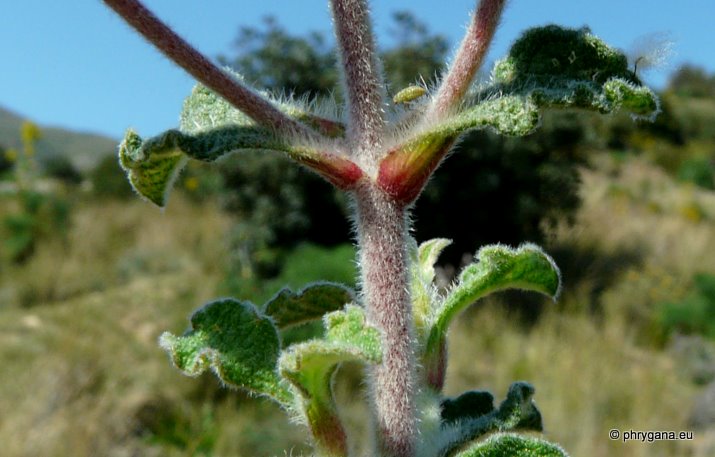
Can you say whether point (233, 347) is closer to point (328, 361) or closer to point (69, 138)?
point (328, 361)

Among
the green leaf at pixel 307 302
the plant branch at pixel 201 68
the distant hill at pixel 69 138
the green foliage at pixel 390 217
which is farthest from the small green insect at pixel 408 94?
the distant hill at pixel 69 138

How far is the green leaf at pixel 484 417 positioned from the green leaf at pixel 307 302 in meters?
0.24

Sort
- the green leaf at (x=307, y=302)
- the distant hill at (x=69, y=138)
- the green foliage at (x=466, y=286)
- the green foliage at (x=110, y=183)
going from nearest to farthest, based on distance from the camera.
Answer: the green foliage at (x=466, y=286) < the green leaf at (x=307, y=302) < the green foliage at (x=110, y=183) < the distant hill at (x=69, y=138)

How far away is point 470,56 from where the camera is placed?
997 mm

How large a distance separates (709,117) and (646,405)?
75.4 feet

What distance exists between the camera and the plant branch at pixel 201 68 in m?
0.91

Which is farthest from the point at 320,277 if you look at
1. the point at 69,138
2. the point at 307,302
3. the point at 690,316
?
the point at 69,138

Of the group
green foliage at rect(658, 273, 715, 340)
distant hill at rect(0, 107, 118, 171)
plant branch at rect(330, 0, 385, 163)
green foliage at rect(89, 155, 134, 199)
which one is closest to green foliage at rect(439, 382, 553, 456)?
plant branch at rect(330, 0, 385, 163)

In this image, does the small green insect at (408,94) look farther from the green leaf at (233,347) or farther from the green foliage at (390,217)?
the green leaf at (233,347)

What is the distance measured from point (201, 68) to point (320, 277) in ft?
28.0

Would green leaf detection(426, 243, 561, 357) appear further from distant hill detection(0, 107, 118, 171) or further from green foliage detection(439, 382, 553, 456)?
distant hill detection(0, 107, 118, 171)

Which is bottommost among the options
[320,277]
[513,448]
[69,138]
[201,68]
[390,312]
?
[513,448]

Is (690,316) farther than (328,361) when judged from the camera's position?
Yes

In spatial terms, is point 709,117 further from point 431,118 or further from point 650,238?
point 431,118
